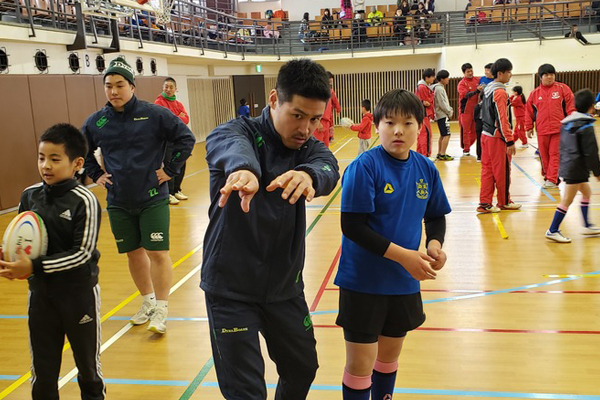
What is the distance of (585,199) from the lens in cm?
610

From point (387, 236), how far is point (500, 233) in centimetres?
473

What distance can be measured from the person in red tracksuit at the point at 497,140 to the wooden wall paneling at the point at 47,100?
788 cm

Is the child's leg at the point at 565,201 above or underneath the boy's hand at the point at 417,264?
underneath

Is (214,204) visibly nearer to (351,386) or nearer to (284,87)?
(284,87)

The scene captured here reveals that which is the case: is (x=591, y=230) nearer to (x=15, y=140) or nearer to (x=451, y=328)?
(x=451, y=328)

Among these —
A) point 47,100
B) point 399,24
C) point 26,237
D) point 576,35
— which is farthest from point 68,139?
point 399,24

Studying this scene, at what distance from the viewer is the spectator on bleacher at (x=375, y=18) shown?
2188 centimetres

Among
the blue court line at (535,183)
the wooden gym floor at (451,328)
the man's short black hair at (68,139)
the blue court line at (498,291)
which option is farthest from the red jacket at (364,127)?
the man's short black hair at (68,139)

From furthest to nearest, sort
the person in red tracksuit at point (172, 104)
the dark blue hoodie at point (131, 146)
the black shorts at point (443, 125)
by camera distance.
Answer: the black shorts at point (443, 125) < the person in red tracksuit at point (172, 104) < the dark blue hoodie at point (131, 146)

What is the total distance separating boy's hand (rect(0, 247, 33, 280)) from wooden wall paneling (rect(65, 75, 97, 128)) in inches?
362

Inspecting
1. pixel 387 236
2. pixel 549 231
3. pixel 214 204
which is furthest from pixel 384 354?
pixel 549 231

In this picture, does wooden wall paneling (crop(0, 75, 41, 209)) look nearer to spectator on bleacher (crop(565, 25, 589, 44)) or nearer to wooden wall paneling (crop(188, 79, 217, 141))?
wooden wall paneling (crop(188, 79, 217, 141))

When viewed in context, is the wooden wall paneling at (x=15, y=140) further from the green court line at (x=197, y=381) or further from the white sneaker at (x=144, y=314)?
the green court line at (x=197, y=381)

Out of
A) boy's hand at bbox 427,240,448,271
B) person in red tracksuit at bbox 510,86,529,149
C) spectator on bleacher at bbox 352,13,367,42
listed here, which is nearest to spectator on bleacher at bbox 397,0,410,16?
spectator on bleacher at bbox 352,13,367,42
